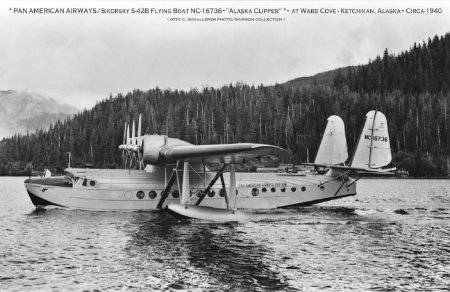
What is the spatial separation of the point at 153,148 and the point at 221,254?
8774mm

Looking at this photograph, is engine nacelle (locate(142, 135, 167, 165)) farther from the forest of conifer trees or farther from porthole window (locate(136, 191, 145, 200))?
the forest of conifer trees

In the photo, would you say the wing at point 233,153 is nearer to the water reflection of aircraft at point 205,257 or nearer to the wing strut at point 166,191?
the wing strut at point 166,191

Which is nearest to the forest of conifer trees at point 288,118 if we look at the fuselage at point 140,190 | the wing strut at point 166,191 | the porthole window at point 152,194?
the fuselage at point 140,190

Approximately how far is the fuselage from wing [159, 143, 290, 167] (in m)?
3.82

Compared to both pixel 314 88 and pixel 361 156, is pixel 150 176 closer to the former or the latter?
pixel 361 156

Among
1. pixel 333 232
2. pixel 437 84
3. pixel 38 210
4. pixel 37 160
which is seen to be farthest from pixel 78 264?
pixel 437 84

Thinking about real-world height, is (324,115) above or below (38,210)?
above

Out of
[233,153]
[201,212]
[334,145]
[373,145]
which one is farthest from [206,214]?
[373,145]

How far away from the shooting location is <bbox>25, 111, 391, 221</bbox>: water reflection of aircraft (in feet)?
64.1

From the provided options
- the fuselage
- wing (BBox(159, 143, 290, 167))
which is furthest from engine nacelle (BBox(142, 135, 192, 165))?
the fuselage

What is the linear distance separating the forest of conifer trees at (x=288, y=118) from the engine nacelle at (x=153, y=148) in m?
81.1

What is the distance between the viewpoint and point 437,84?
513ft

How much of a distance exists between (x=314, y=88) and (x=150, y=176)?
138144 mm

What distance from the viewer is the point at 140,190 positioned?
78.1 ft
